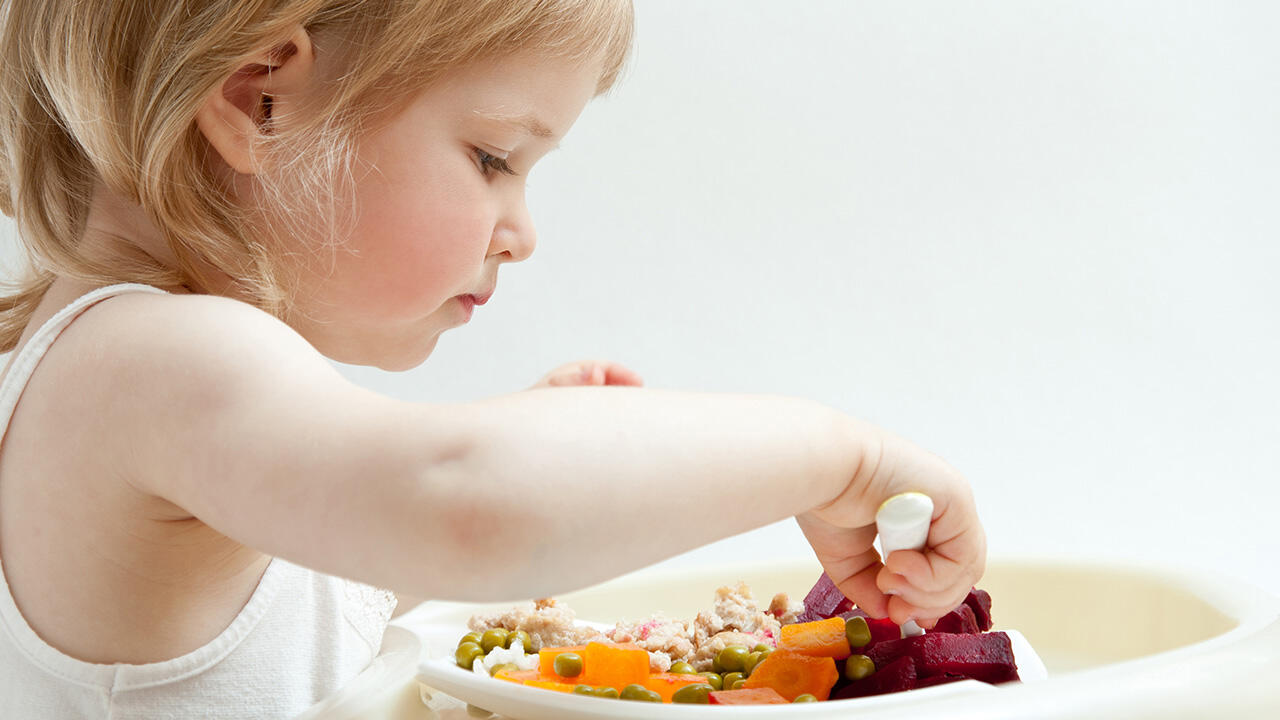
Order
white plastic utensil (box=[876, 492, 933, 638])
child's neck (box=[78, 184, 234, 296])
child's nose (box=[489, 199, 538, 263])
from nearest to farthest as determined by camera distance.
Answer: white plastic utensil (box=[876, 492, 933, 638]), child's neck (box=[78, 184, 234, 296]), child's nose (box=[489, 199, 538, 263])

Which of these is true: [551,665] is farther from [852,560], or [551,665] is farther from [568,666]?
[852,560]

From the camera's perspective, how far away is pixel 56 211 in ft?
2.37

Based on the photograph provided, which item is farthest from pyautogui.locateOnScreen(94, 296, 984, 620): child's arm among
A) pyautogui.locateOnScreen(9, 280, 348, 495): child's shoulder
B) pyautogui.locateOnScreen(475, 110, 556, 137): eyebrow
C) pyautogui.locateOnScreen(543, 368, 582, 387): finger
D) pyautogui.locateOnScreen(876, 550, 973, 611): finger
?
pyautogui.locateOnScreen(543, 368, 582, 387): finger

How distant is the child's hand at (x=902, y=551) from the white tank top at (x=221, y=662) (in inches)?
12.9

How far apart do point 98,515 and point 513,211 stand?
321 mm

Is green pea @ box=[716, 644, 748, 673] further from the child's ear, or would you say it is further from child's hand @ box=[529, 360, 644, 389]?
the child's ear

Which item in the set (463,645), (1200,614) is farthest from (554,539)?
(1200,614)

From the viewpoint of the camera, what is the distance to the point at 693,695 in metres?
0.63

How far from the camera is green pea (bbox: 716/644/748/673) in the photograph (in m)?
0.69

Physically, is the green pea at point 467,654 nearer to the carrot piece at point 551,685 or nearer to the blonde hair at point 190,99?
the carrot piece at point 551,685

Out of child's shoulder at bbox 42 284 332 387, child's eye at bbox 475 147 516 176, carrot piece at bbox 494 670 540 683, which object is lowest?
carrot piece at bbox 494 670 540 683

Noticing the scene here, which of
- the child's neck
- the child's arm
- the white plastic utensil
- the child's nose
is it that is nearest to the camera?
the child's arm

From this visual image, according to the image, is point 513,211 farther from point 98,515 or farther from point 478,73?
point 98,515

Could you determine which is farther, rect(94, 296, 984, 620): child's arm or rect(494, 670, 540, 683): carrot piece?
rect(494, 670, 540, 683): carrot piece
